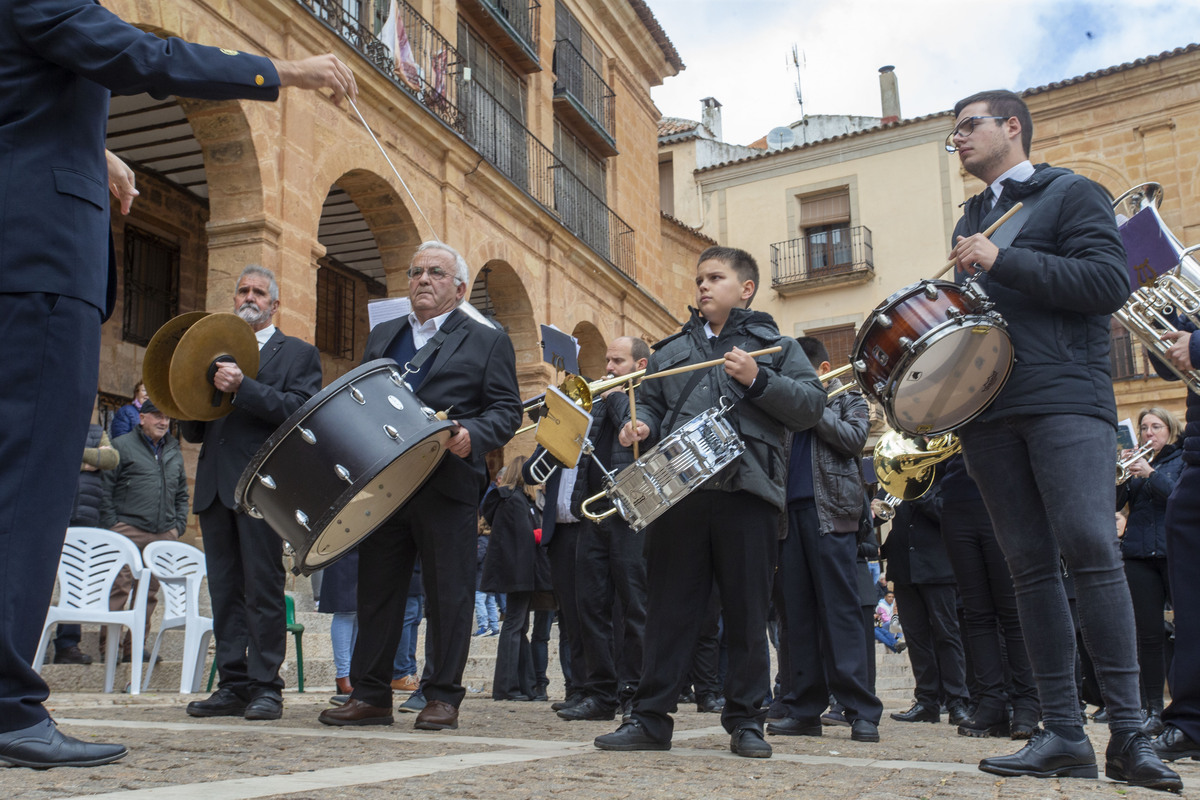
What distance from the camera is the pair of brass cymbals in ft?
14.9

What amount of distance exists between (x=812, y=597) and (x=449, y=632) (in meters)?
1.88

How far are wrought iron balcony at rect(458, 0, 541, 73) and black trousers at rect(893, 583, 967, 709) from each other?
41.8 ft

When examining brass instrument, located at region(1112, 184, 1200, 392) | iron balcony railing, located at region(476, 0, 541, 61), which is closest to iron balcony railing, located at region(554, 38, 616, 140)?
iron balcony railing, located at region(476, 0, 541, 61)

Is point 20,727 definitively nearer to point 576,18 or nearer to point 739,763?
point 739,763

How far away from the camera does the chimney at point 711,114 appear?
1444 inches

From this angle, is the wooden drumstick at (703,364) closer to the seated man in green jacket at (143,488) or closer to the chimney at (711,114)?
the seated man in green jacket at (143,488)

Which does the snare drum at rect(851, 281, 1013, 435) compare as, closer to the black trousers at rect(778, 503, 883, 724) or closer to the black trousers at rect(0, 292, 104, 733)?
the black trousers at rect(778, 503, 883, 724)

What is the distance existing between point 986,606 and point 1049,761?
248 centimetres

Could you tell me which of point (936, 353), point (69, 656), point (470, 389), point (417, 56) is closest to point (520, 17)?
point (417, 56)

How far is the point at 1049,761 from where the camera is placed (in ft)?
10.4

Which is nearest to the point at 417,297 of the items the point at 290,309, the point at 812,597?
Answer: the point at 812,597

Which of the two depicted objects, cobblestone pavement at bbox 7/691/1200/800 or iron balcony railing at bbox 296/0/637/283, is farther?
iron balcony railing at bbox 296/0/637/283

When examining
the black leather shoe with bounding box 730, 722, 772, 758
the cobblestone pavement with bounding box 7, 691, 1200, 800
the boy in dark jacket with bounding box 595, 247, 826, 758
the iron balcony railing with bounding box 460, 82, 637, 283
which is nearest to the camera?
the cobblestone pavement with bounding box 7, 691, 1200, 800

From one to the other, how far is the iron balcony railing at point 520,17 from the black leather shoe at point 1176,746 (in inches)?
603
